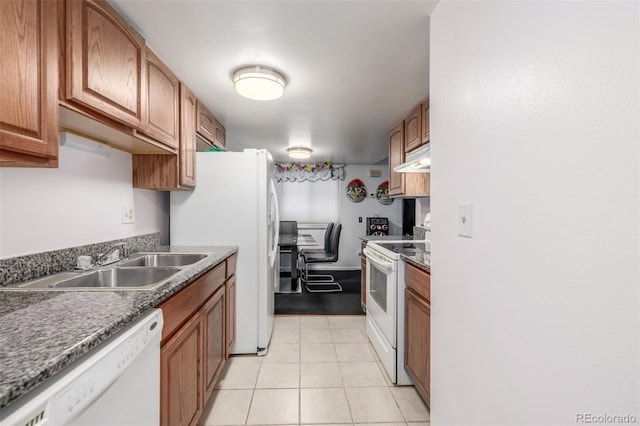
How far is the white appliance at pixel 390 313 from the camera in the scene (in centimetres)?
191

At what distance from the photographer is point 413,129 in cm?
254

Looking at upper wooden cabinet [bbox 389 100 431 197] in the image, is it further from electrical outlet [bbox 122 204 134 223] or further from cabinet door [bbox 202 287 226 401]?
electrical outlet [bbox 122 204 134 223]

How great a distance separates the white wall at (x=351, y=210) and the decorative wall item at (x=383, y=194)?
66 mm

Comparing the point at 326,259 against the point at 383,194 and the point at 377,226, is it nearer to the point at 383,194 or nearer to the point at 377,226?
the point at 377,226

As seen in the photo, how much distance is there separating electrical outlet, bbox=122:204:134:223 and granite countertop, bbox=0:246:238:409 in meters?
0.93

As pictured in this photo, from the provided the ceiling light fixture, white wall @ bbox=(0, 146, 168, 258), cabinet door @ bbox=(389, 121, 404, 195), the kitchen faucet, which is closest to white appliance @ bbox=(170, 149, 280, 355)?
white wall @ bbox=(0, 146, 168, 258)

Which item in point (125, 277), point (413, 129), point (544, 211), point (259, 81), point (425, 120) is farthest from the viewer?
point (413, 129)

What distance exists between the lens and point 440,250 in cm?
124

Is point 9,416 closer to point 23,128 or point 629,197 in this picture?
point 23,128

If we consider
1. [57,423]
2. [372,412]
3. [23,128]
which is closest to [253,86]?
[23,128]

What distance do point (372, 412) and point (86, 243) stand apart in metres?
1.93

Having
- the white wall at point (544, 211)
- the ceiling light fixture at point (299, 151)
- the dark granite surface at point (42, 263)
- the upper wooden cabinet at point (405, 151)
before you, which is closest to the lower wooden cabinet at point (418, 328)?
the white wall at point (544, 211)

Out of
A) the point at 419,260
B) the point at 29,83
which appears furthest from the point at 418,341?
the point at 29,83

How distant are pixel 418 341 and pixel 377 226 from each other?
160 inches
